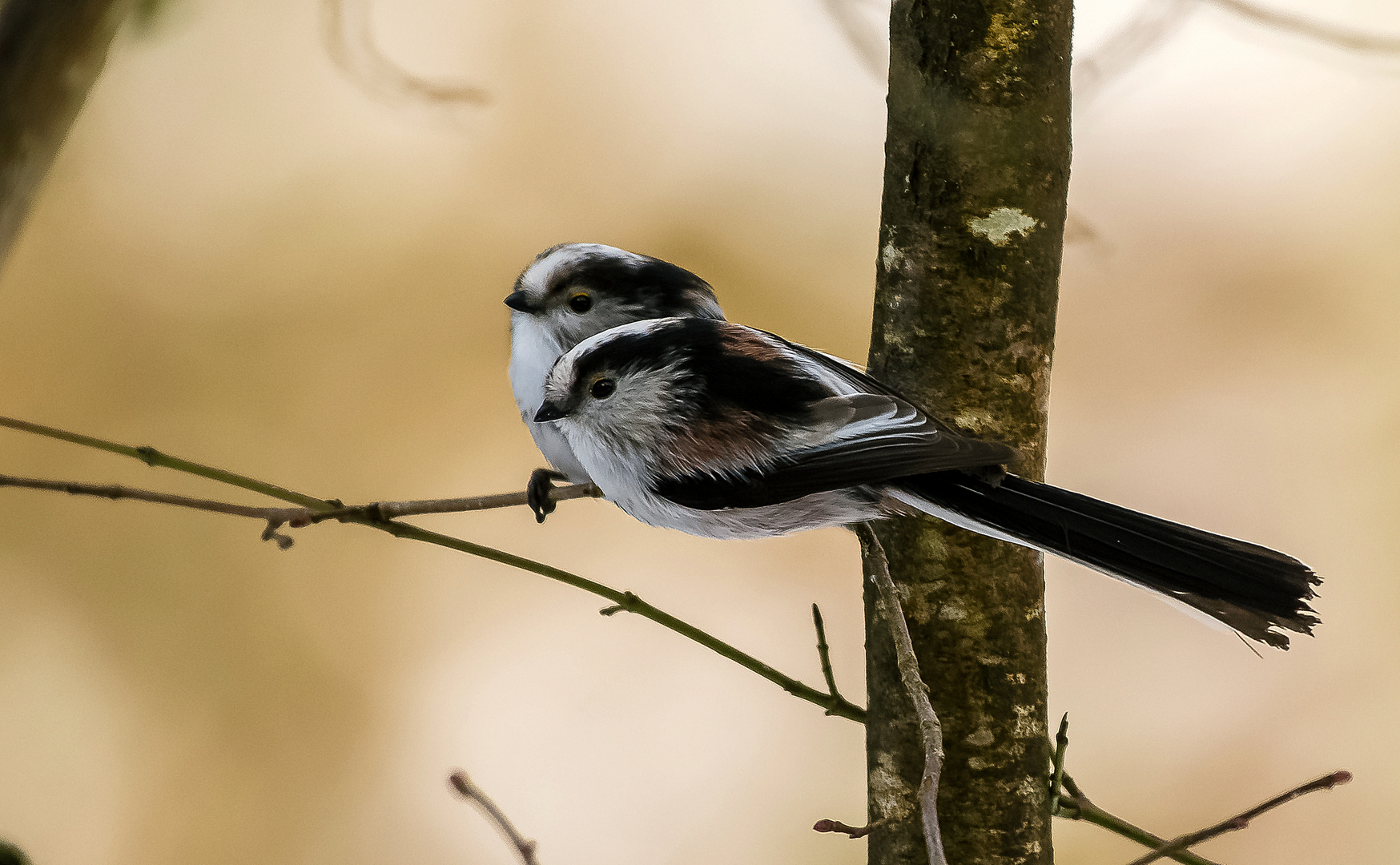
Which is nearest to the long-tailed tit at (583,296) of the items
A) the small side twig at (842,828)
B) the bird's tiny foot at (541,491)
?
the bird's tiny foot at (541,491)

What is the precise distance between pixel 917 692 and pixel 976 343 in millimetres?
198

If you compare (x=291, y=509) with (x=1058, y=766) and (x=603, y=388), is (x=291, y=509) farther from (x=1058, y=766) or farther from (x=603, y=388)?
(x=1058, y=766)

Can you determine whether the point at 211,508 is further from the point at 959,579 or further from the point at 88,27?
the point at 959,579

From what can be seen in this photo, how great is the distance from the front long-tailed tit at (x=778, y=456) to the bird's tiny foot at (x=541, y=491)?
0.18 feet

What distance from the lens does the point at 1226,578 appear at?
39 centimetres

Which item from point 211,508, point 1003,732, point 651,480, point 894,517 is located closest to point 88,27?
point 211,508

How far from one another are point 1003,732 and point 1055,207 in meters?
0.28

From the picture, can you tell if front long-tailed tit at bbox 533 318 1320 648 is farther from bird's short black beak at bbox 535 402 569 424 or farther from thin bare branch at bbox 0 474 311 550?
thin bare branch at bbox 0 474 311 550

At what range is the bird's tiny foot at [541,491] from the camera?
538 millimetres

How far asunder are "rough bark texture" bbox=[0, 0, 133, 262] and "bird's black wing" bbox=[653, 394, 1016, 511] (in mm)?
312

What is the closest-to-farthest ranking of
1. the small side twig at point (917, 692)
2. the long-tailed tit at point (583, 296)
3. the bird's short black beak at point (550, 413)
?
1. the small side twig at point (917, 692)
2. the bird's short black beak at point (550, 413)
3. the long-tailed tit at point (583, 296)

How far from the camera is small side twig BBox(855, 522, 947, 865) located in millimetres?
375

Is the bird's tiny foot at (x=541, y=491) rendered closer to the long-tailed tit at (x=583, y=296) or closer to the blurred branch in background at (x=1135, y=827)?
the long-tailed tit at (x=583, y=296)

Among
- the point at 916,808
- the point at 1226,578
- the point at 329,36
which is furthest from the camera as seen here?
the point at 329,36
